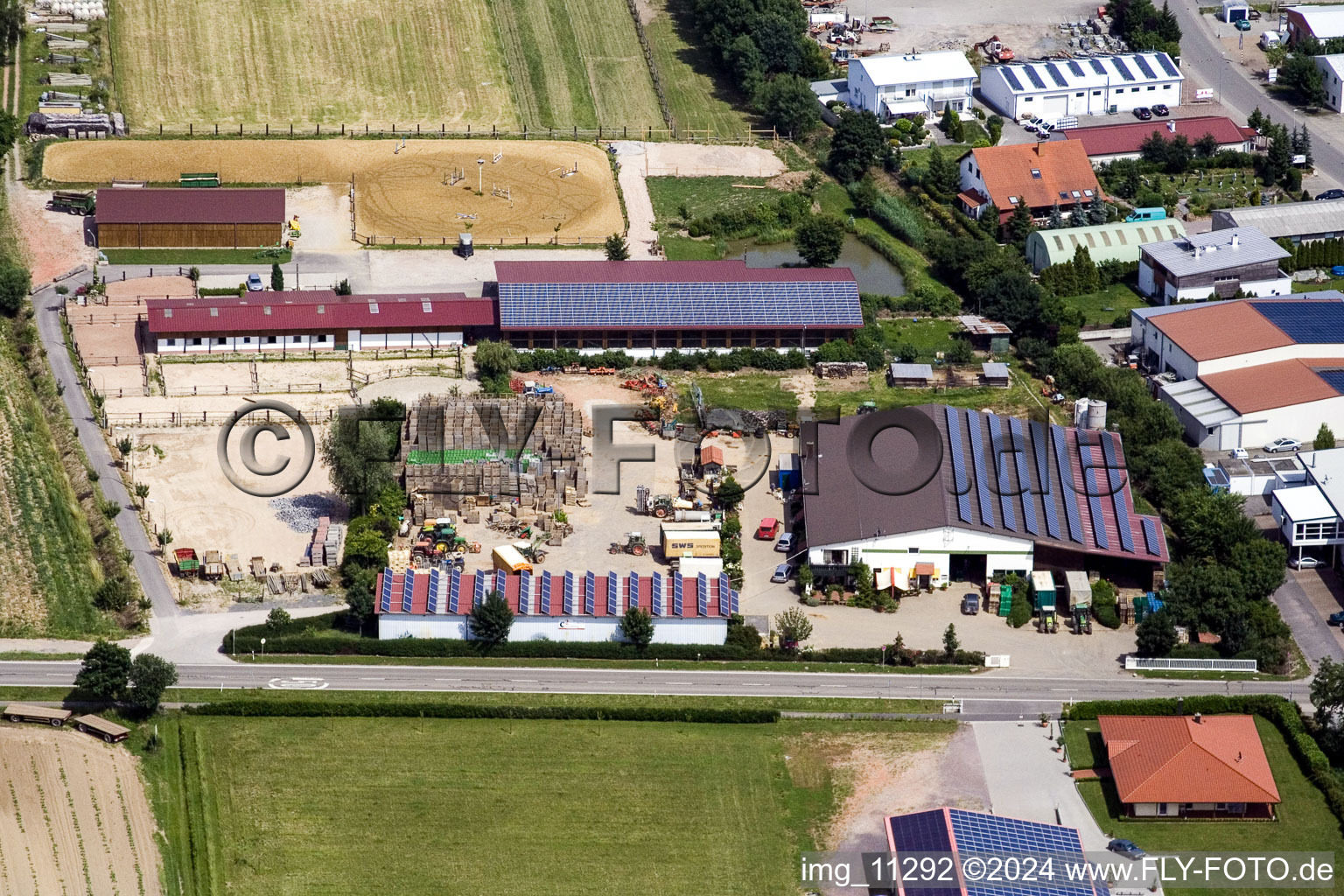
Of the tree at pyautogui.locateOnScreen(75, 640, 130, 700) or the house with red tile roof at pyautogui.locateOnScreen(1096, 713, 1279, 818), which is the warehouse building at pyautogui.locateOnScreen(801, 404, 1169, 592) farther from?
the tree at pyautogui.locateOnScreen(75, 640, 130, 700)

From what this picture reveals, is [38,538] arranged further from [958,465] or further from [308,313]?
[958,465]

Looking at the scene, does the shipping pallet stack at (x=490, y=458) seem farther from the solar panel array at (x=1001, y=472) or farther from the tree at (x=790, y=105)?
the tree at (x=790, y=105)

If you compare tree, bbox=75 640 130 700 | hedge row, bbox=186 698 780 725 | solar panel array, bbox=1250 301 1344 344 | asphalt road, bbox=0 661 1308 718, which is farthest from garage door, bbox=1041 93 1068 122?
tree, bbox=75 640 130 700

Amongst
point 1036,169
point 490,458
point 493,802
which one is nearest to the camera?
point 493,802

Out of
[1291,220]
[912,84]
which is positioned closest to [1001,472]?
[1291,220]

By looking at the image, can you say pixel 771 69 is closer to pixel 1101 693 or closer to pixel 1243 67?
pixel 1243 67

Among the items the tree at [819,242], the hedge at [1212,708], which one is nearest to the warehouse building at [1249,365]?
the tree at [819,242]
